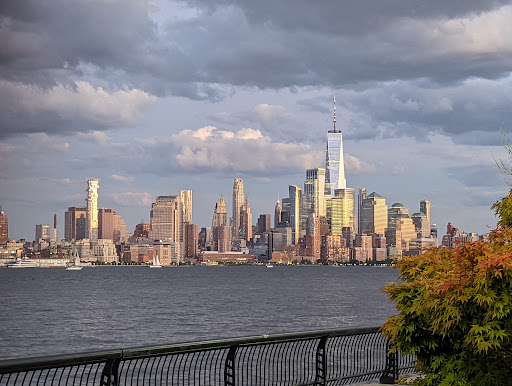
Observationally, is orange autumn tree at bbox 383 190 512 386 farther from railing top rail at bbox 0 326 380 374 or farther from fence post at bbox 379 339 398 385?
fence post at bbox 379 339 398 385

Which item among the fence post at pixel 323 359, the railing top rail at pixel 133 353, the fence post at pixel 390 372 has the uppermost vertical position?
the railing top rail at pixel 133 353

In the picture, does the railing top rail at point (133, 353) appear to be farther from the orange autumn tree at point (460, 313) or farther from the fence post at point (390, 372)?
the fence post at point (390, 372)

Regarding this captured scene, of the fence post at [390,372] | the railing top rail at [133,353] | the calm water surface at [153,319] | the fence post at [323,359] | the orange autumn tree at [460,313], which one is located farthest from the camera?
the calm water surface at [153,319]

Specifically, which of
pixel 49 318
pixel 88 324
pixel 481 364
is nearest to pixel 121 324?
pixel 88 324

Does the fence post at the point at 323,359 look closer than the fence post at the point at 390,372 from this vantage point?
Yes

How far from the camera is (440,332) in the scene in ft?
34.6

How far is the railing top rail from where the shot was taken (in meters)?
8.77

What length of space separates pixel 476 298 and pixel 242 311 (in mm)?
80302

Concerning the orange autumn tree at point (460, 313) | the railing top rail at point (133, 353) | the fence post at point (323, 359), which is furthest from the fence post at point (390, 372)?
the orange autumn tree at point (460, 313)

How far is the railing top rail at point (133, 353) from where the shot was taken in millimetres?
8766

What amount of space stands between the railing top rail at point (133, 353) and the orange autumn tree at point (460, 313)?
1638 millimetres

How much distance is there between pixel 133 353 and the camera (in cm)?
1012

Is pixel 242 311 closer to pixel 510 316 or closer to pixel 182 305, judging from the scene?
pixel 182 305

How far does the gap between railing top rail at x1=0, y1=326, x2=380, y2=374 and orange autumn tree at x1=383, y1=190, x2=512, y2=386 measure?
5.38ft
